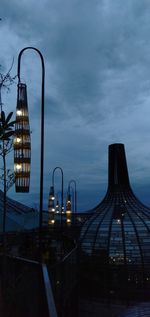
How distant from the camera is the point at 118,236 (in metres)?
38.3

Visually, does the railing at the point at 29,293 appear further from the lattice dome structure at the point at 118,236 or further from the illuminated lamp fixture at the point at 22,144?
the lattice dome structure at the point at 118,236

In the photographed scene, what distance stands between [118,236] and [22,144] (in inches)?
1287

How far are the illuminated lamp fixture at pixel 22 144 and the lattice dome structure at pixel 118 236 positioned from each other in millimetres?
29011

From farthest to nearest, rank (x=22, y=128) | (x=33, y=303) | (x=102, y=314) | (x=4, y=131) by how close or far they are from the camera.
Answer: (x=102, y=314) → (x=4, y=131) → (x=22, y=128) → (x=33, y=303)

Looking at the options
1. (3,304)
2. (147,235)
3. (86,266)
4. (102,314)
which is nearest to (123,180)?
(147,235)

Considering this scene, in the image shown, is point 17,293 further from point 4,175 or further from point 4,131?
point 4,175

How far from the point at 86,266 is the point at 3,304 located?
1160 inches

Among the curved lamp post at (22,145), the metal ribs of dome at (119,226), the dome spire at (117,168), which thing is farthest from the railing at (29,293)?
the dome spire at (117,168)

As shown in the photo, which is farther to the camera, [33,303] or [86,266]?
[86,266]

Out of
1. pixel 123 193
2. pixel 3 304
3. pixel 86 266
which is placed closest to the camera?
pixel 3 304

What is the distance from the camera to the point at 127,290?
109 feet

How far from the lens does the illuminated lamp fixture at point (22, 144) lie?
716 centimetres

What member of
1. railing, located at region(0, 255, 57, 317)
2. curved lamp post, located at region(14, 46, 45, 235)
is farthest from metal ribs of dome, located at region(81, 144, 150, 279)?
curved lamp post, located at region(14, 46, 45, 235)

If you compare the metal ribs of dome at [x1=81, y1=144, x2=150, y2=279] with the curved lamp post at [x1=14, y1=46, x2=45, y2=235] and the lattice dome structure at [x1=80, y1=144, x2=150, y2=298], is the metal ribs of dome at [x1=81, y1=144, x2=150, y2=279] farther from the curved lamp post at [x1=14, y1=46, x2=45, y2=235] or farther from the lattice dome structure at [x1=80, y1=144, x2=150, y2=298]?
the curved lamp post at [x1=14, y1=46, x2=45, y2=235]
